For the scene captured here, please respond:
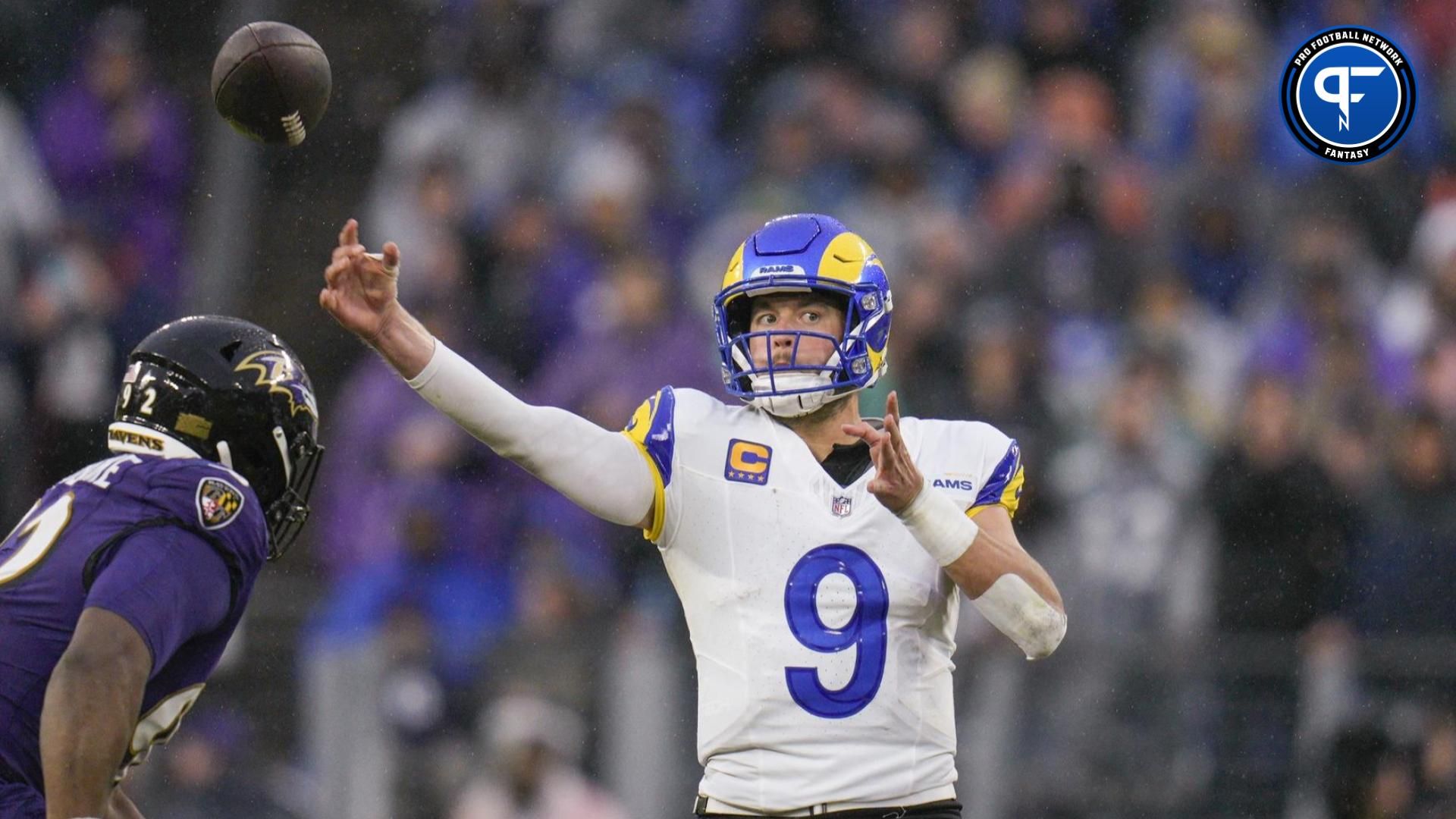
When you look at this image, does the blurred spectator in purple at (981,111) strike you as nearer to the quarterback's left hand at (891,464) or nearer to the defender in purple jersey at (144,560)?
the quarterback's left hand at (891,464)

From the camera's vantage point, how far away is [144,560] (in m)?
3.45

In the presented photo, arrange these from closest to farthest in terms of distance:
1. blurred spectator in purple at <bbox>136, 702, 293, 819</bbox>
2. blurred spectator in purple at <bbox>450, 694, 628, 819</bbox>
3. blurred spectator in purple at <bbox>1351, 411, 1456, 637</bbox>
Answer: blurred spectator in purple at <bbox>450, 694, 628, 819</bbox> < blurred spectator in purple at <bbox>136, 702, 293, 819</bbox> < blurred spectator in purple at <bbox>1351, 411, 1456, 637</bbox>

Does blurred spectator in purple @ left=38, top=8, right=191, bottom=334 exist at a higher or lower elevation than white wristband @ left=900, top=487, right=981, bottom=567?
higher

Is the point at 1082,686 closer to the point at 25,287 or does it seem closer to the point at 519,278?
the point at 519,278

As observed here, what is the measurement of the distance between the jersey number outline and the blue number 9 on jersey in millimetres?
1411

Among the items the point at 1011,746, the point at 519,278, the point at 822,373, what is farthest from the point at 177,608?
the point at 519,278

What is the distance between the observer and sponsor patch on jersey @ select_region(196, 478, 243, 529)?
356cm

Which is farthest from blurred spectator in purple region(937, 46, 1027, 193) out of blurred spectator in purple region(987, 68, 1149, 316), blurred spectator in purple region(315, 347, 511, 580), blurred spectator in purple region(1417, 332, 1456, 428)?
blurred spectator in purple region(315, 347, 511, 580)

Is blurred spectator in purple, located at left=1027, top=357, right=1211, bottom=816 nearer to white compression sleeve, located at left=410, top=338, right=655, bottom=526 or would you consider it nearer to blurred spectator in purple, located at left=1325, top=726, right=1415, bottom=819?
blurred spectator in purple, located at left=1325, top=726, right=1415, bottom=819

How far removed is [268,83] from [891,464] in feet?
6.16

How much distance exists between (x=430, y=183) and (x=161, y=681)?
598 cm

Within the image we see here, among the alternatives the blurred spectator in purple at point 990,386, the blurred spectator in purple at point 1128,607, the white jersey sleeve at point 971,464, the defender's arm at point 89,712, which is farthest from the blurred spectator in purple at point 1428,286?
the defender's arm at point 89,712

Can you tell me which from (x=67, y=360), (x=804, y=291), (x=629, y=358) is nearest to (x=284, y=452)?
(x=804, y=291)

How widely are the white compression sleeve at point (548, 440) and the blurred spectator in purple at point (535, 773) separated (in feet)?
10.4
